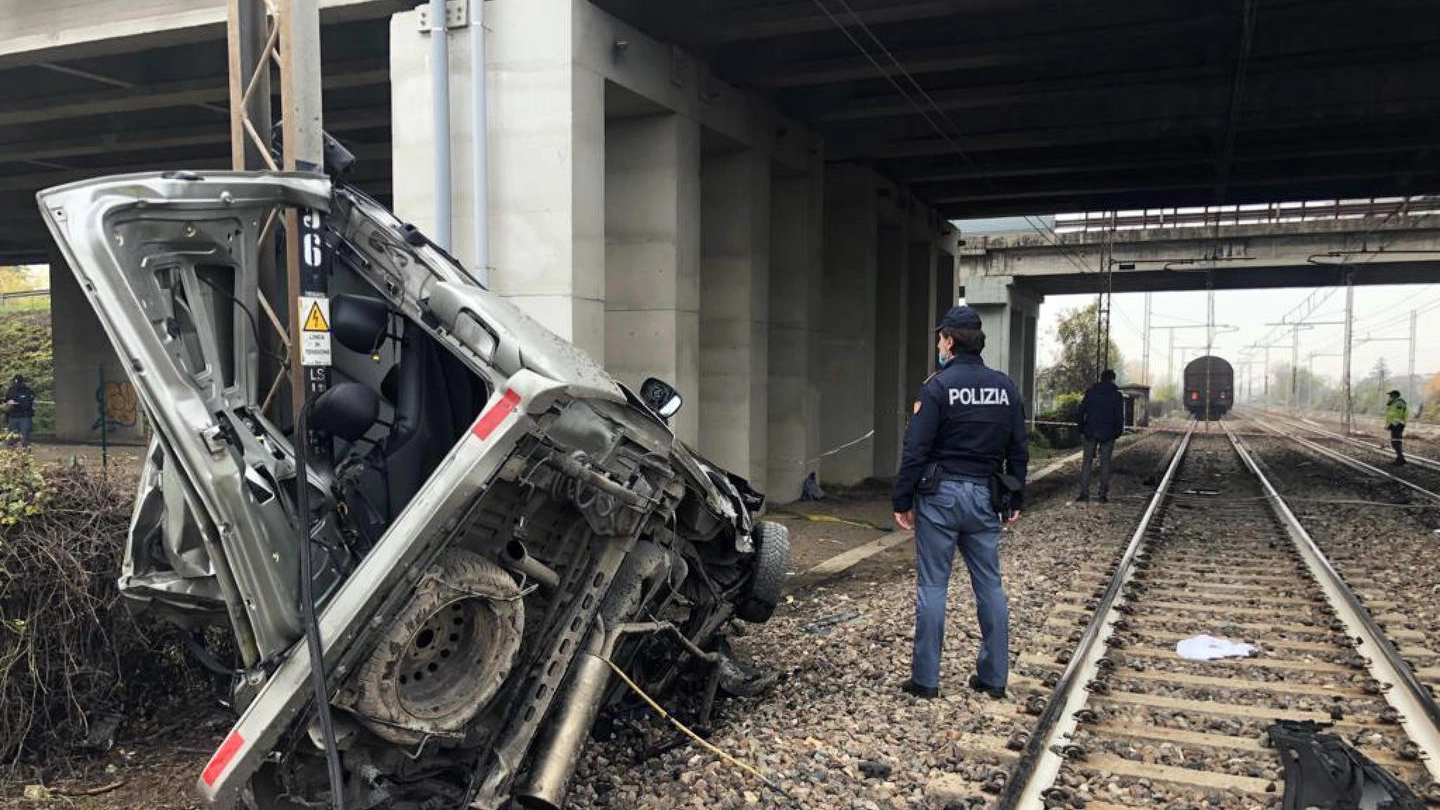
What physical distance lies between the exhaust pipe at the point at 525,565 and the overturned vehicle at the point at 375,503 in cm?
1

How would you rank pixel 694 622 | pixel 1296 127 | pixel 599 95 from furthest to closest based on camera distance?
pixel 1296 127 < pixel 599 95 < pixel 694 622

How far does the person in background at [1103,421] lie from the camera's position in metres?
13.8

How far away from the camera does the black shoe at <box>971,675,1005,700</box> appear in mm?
5242

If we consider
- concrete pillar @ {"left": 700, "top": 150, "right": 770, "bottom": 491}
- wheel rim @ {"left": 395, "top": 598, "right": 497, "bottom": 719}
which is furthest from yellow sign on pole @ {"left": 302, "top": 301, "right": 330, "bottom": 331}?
concrete pillar @ {"left": 700, "top": 150, "right": 770, "bottom": 491}

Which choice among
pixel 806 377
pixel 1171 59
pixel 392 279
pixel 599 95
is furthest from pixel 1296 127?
pixel 392 279

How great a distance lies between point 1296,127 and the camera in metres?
14.0

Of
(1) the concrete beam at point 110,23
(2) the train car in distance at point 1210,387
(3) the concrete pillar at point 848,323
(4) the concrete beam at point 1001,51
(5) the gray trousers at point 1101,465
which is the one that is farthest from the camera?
(2) the train car in distance at point 1210,387

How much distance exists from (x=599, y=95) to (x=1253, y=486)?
13301 millimetres

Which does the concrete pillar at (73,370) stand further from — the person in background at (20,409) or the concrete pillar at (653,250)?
the concrete pillar at (653,250)

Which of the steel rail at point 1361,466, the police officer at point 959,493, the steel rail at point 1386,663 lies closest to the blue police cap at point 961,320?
the police officer at point 959,493

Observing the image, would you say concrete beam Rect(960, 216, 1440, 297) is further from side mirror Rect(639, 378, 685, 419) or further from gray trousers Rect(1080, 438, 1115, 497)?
side mirror Rect(639, 378, 685, 419)

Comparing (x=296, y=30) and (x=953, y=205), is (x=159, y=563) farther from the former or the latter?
(x=953, y=205)

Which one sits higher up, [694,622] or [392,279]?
[392,279]

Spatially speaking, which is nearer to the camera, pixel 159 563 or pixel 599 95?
pixel 159 563
